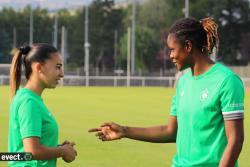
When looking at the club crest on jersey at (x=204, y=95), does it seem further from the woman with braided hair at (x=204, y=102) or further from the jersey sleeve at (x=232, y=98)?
the jersey sleeve at (x=232, y=98)

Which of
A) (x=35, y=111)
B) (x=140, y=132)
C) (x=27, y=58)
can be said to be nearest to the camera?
(x=35, y=111)

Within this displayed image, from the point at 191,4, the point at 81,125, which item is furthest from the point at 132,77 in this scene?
the point at 81,125

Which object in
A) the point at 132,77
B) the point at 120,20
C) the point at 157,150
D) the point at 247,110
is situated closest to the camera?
the point at 157,150

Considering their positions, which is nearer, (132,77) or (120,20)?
(132,77)

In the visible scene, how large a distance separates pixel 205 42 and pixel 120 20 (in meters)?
136

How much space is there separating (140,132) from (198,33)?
1.11 metres

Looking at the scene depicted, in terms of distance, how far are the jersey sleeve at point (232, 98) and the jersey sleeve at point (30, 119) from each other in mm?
1343

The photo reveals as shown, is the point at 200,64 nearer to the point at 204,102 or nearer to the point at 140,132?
the point at 204,102

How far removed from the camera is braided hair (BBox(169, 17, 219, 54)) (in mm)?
5785

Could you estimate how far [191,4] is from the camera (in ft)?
375

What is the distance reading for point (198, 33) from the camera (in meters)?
5.81

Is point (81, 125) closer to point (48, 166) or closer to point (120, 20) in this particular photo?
point (48, 166)

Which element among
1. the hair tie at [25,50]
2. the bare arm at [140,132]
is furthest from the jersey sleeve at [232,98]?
the hair tie at [25,50]

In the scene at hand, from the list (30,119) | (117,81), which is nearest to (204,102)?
(30,119)
